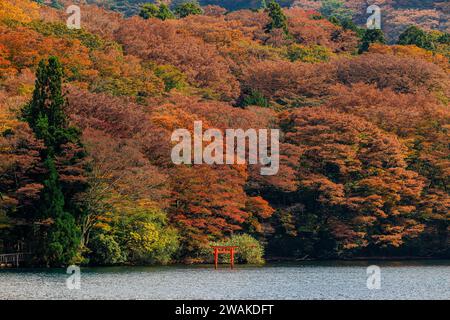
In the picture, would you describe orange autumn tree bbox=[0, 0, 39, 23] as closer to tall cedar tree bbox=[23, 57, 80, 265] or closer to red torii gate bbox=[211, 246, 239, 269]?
tall cedar tree bbox=[23, 57, 80, 265]

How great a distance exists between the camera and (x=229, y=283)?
4800 cm

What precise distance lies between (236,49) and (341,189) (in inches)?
1220

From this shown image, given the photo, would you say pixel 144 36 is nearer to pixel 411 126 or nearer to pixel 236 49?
pixel 236 49

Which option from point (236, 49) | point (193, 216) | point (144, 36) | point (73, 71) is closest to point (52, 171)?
point (193, 216)
